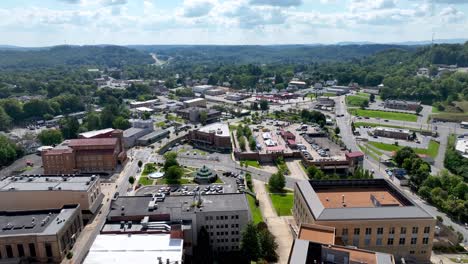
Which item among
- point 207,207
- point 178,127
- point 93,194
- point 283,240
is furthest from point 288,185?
point 178,127

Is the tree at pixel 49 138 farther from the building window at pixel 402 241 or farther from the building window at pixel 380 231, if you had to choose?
the building window at pixel 402 241

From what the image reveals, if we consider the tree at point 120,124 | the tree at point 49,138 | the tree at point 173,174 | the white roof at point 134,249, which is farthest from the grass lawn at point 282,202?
the tree at point 49,138

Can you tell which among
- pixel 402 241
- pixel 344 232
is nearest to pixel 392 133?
pixel 402 241

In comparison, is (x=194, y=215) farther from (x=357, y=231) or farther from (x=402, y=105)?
(x=402, y=105)

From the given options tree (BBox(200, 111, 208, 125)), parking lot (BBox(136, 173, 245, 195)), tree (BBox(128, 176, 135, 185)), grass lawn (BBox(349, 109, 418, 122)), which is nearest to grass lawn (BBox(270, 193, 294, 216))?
parking lot (BBox(136, 173, 245, 195))

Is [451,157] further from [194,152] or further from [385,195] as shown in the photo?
[194,152]

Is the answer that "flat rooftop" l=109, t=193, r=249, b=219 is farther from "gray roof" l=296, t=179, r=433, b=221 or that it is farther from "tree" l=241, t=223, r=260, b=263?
"gray roof" l=296, t=179, r=433, b=221
